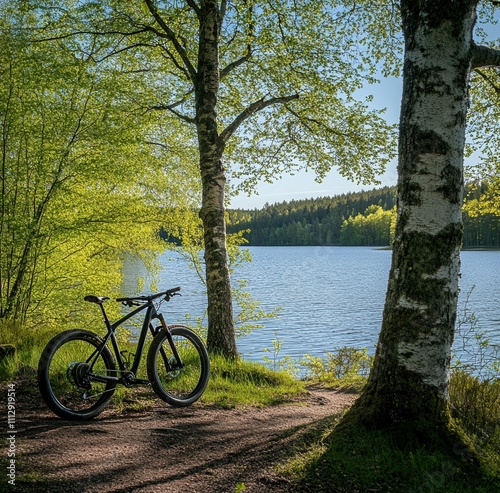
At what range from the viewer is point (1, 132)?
9164 mm

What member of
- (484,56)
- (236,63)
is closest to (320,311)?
(236,63)

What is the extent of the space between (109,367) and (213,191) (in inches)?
154

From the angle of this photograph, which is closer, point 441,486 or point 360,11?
point 441,486

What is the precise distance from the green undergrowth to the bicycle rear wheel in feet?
6.50

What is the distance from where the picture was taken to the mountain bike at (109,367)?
174 inches

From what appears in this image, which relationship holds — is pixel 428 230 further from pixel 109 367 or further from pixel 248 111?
pixel 248 111

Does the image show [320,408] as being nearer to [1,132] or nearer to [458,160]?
[458,160]

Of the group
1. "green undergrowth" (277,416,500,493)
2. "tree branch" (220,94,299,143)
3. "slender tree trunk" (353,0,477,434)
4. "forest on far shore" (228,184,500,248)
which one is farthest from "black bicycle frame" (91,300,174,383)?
"forest on far shore" (228,184,500,248)

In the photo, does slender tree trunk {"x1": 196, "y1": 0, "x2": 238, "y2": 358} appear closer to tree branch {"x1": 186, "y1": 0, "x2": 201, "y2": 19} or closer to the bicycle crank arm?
tree branch {"x1": 186, "y1": 0, "x2": 201, "y2": 19}

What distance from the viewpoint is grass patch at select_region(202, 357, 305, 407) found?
575 centimetres

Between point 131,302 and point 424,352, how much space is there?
9.60 ft

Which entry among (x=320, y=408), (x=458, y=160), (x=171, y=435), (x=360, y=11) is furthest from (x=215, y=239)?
(x=360, y=11)

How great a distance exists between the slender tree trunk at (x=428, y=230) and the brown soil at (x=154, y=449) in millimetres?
1096

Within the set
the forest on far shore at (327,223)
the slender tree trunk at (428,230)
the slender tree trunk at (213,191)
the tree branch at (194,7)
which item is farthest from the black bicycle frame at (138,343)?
the forest on far shore at (327,223)
